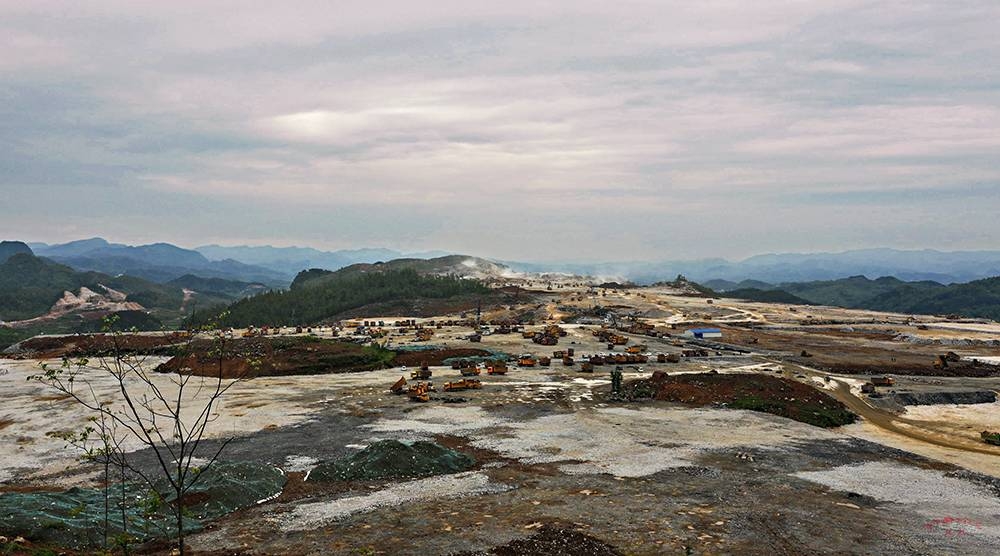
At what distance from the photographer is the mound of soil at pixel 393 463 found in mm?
25375

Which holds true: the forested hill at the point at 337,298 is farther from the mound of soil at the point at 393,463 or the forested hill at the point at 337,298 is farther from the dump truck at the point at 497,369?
the mound of soil at the point at 393,463

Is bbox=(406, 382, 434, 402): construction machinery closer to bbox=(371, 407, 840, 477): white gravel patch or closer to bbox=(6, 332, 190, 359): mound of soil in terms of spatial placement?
bbox=(371, 407, 840, 477): white gravel patch

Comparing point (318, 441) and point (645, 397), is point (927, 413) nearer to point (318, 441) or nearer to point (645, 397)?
point (645, 397)

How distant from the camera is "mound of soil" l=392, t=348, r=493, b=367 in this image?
65312mm

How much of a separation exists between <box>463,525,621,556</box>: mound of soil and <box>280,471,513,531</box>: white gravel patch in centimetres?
542

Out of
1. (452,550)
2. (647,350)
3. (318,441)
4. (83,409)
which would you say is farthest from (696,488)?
(647,350)

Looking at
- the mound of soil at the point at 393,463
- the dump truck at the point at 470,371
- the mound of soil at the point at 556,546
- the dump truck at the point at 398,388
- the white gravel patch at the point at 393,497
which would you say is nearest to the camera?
the mound of soil at the point at 556,546

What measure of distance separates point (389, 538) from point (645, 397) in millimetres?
30045

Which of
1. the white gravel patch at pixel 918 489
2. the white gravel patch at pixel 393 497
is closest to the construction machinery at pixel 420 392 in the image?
the white gravel patch at pixel 393 497

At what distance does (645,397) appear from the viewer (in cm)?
4434

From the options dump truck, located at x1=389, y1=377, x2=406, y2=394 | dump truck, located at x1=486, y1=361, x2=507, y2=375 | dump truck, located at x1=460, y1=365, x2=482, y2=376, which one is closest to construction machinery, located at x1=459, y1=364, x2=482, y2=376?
dump truck, located at x1=460, y1=365, x2=482, y2=376

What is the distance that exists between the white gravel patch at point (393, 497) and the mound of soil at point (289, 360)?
124 feet

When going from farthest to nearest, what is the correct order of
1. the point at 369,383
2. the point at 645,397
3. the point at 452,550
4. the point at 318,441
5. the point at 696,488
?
the point at 369,383
the point at 645,397
the point at 318,441
the point at 696,488
the point at 452,550

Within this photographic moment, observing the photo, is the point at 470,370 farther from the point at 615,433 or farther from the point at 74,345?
the point at 74,345
